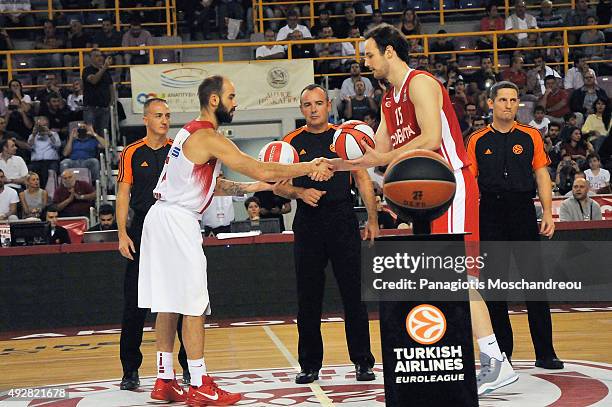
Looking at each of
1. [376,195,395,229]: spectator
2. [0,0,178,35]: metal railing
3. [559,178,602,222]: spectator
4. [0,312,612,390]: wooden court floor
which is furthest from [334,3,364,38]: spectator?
[0,312,612,390]: wooden court floor

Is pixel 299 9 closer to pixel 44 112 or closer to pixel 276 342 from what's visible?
pixel 44 112

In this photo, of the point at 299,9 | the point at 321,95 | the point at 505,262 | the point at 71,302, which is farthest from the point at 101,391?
the point at 299,9

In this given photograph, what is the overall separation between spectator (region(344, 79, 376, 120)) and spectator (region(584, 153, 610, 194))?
166 inches

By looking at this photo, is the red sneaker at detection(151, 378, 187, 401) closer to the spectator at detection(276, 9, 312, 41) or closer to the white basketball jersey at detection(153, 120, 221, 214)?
the white basketball jersey at detection(153, 120, 221, 214)

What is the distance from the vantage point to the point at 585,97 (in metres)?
20.4

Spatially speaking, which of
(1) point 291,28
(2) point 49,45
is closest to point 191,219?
(1) point 291,28

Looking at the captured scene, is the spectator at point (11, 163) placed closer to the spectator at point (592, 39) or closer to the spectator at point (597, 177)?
the spectator at point (597, 177)

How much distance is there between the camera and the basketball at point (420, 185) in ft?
18.6

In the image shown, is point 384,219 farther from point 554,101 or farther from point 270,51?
point 270,51

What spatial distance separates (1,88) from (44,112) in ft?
5.00

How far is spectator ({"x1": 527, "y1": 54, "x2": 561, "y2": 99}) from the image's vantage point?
21.0 meters

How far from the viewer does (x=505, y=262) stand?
8555 millimetres

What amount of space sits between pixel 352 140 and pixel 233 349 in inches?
144

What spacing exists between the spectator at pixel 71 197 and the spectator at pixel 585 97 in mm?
9550
